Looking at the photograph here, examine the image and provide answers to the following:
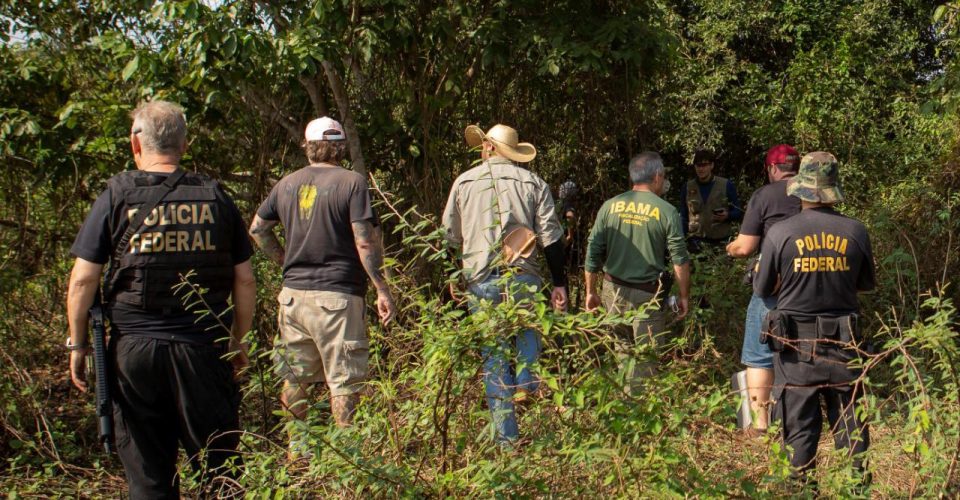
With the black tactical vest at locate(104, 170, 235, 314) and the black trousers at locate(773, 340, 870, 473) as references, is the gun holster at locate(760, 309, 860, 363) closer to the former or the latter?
the black trousers at locate(773, 340, 870, 473)

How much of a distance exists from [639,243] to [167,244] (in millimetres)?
2715

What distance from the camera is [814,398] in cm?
397

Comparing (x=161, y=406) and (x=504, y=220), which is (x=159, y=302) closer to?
(x=161, y=406)

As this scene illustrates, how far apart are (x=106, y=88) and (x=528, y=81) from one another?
321 centimetres

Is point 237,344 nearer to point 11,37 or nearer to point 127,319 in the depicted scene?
point 127,319

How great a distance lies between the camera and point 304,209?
4.48 metres

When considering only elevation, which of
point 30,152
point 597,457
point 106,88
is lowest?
point 597,457

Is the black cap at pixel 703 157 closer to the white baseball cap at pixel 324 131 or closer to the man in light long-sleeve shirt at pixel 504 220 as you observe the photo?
the man in light long-sleeve shirt at pixel 504 220

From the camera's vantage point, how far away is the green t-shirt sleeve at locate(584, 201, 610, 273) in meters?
5.39

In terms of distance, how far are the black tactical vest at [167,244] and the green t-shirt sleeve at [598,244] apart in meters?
2.43

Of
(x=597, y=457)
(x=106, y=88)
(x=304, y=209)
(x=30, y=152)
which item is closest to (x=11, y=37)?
(x=106, y=88)

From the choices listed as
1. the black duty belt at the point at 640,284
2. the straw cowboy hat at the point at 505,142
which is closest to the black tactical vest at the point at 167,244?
the straw cowboy hat at the point at 505,142

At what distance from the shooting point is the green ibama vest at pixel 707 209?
24.3 ft

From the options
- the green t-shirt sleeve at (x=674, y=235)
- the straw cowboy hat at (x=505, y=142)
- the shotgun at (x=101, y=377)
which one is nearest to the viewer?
the shotgun at (x=101, y=377)
